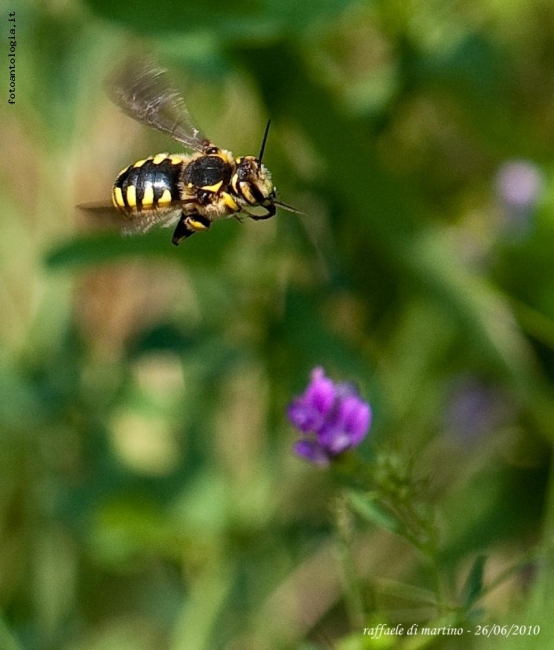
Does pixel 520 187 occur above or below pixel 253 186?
below

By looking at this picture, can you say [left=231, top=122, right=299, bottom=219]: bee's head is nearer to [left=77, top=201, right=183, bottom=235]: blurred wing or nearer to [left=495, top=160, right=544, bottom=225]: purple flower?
[left=77, top=201, right=183, bottom=235]: blurred wing

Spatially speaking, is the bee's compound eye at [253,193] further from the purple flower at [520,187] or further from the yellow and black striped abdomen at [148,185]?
the purple flower at [520,187]

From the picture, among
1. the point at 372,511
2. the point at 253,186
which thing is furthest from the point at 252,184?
the point at 372,511

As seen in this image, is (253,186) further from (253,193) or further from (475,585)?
(475,585)

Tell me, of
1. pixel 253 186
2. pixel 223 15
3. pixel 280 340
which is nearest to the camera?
pixel 253 186

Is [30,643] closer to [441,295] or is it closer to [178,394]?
[178,394]

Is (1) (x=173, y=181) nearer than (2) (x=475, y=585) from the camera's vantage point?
No

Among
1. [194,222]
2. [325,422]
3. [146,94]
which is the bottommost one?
[325,422]

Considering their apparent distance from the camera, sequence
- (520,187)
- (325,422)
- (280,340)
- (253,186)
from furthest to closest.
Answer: (520,187)
(280,340)
(253,186)
(325,422)
